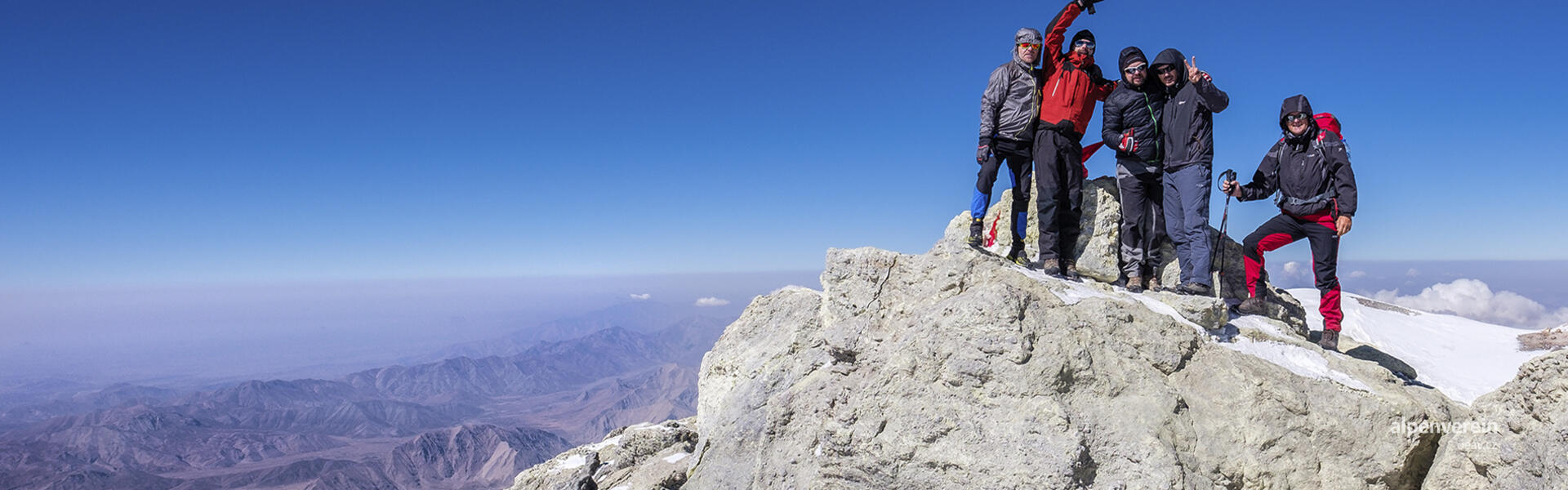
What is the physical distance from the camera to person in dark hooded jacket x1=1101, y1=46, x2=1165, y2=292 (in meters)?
10.4

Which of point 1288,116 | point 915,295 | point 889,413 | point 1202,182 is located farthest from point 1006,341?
point 1288,116

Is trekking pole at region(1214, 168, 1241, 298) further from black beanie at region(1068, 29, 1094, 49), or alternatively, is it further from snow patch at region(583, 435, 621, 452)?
snow patch at region(583, 435, 621, 452)

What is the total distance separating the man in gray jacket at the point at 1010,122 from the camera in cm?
1045

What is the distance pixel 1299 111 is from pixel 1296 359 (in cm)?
404

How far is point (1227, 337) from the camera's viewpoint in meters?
8.48

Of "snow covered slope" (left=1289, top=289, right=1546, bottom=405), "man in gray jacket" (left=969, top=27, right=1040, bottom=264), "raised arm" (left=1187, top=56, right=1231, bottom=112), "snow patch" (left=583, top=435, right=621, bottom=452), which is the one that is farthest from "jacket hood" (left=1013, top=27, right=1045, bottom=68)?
"snow patch" (left=583, top=435, right=621, bottom=452)

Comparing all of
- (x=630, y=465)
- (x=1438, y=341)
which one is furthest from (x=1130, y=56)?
(x=1438, y=341)

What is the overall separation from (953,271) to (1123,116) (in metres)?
4.26

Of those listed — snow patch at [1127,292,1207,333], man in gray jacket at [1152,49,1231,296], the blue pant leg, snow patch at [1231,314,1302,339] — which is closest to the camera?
snow patch at [1127,292,1207,333]

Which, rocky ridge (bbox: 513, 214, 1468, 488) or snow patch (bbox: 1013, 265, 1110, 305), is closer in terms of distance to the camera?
rocky ridge (bbox: 513, 214, 1468, 488)

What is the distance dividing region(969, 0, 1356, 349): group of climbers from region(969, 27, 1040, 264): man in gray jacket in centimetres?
2

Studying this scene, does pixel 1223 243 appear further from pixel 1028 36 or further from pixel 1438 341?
pixel 1438 341

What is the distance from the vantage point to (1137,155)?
10.5 m

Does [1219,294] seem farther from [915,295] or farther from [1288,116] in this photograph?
[915,295]
